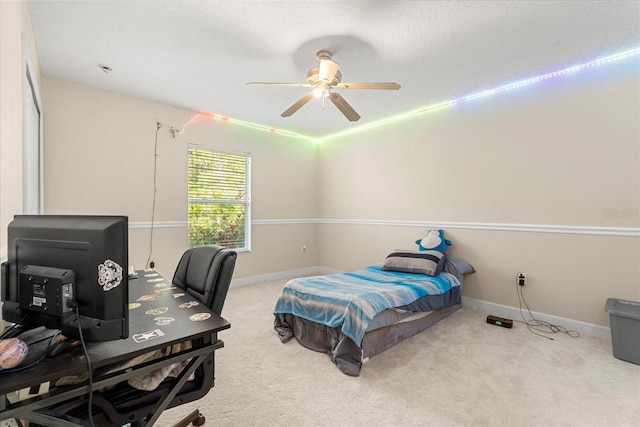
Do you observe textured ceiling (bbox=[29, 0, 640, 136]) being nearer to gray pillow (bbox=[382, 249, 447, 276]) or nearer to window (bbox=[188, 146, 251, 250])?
window (bbox=[188, 146, 251, 250])

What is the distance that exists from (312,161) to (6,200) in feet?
14.2

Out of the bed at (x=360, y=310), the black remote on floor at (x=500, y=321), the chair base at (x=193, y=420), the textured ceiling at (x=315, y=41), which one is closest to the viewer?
the chair base at (x=193, y=420)

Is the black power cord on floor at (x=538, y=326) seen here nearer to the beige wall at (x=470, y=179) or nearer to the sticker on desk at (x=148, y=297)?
the beige wall at (x=470, y=179)

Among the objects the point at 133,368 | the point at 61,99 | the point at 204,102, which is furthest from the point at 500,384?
the point at 61,99

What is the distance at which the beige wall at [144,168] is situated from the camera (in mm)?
3047

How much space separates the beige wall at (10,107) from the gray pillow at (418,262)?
120 inches

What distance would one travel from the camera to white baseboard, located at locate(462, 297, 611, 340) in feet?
8.77

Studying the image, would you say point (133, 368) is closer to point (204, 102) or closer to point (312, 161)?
point (204, 102)

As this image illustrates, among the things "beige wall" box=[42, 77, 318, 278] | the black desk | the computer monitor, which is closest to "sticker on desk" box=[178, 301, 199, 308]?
the black desk

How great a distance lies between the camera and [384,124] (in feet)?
14.3

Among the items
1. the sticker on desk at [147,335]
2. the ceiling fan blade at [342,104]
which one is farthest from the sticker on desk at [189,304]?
the ceiling fan blade at [342,104]

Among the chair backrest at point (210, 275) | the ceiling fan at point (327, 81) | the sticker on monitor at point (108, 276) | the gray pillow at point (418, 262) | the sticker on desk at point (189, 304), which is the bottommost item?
the gray pillow at point (418, 262)

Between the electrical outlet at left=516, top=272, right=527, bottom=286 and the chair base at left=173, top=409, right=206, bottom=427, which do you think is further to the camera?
the electrical outlet at left=516, top=272, right=527, bottom=286

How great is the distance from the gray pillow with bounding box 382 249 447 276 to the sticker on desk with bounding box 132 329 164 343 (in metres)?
2.68
